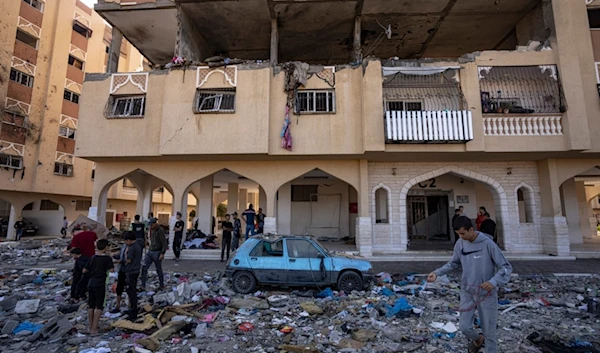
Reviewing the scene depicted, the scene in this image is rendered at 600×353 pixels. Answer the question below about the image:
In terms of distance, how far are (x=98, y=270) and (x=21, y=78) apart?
24800mm

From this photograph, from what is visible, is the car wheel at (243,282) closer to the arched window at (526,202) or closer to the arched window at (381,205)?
the arched window at (381,205)

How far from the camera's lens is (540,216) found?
12156 millimetres

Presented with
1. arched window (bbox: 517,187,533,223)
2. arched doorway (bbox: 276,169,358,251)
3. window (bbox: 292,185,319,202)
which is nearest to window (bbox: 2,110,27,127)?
arched doorway (bbox: 276,169,358,251)

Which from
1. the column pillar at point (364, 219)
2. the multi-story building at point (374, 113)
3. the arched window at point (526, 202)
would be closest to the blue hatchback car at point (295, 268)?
the column pillar at point (364, 219)

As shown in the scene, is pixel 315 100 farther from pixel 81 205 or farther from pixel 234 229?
pixel 81 205

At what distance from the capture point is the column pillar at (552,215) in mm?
11422

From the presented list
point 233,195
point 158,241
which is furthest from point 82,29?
point 158,241

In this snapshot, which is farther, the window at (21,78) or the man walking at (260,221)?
the window at (21,78)

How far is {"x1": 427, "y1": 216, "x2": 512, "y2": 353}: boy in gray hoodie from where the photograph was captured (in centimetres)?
350

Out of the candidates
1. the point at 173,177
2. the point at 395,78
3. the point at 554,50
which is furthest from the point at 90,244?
the point at 554,50

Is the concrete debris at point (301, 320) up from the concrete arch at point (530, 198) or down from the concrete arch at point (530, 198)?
down

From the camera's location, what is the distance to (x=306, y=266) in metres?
7.01

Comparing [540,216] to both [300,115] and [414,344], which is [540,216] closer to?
[300,115]

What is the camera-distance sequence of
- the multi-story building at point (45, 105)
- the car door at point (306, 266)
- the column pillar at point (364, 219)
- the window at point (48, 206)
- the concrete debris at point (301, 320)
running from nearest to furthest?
the concrete debris at point (301, 320), the car door at point (306, 266), the column pillar at point (364, 219), the multi-story building at point (45, 105), the window at point (48, 206)
